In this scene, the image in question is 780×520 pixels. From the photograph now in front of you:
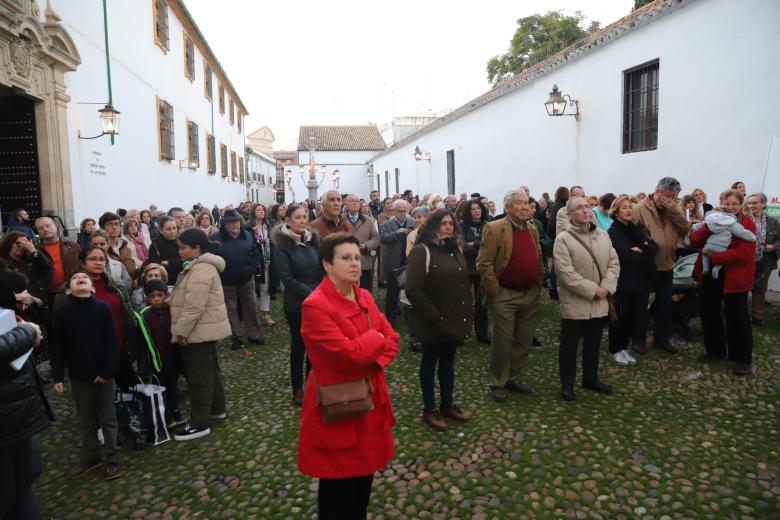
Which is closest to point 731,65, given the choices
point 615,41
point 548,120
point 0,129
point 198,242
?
point 615,41

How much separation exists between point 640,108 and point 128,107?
1160 cm

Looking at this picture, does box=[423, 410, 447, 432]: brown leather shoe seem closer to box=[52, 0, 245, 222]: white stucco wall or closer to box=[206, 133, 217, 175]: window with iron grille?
box=[52, 0, 245, 222]: white stucco wall

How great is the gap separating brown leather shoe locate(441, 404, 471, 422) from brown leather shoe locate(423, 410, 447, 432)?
0.39 ft

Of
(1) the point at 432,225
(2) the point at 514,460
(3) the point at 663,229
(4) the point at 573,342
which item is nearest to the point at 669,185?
(3) the point at 663,229

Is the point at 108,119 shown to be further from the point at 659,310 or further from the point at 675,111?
the point at 675,111

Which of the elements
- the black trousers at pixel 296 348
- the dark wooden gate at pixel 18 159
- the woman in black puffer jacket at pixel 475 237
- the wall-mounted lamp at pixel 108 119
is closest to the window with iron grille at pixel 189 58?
the wall-mounted lamp at pixel 108 119

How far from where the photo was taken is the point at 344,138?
53031 mm

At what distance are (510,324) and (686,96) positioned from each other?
6.94 metres

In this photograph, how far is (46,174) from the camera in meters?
8.72

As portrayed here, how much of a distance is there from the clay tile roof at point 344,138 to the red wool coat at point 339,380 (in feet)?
162

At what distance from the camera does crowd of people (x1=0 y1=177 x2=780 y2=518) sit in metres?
2.48

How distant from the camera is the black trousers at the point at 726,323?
509cm

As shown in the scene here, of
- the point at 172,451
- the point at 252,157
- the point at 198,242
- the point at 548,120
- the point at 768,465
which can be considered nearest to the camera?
the point at 768,465

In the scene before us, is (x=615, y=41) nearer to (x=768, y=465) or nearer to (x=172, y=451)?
(x=768, y=465)
